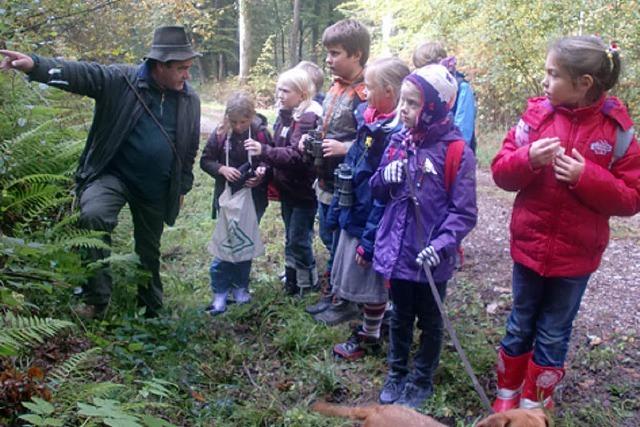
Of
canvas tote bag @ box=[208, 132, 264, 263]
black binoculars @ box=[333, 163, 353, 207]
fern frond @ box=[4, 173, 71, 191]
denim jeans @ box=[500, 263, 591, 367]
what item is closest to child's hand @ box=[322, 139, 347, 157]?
black binoculars @ box=[333, 163, 353, 207]

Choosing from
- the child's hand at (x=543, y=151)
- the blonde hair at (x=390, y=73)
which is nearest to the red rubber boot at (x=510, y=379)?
the child's hand at (x=543, y=151)

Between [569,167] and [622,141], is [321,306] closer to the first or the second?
[569,167]

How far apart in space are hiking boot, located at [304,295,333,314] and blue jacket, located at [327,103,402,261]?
35.6 inches

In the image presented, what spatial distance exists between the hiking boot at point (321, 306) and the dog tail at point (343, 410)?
1.58 m

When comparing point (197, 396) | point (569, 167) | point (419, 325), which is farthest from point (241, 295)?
point (569, 167)

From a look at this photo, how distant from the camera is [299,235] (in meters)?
5.71

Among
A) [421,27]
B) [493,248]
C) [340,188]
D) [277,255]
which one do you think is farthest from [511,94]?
[340,188]

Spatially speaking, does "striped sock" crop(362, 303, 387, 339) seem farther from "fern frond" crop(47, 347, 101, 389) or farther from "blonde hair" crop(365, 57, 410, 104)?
"fern frond" crop(47, 347, 101, 389)

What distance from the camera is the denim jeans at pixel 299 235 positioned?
18.7 feet

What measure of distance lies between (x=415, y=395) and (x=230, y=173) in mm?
2649

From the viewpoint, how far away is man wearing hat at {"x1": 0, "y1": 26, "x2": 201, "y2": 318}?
15.0 ft

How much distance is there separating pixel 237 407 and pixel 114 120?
8.30 feet

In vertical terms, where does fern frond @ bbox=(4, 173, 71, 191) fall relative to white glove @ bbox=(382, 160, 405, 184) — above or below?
below

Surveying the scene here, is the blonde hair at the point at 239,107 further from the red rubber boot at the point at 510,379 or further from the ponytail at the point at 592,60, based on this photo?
the red rubber boot at the point at 510,379
